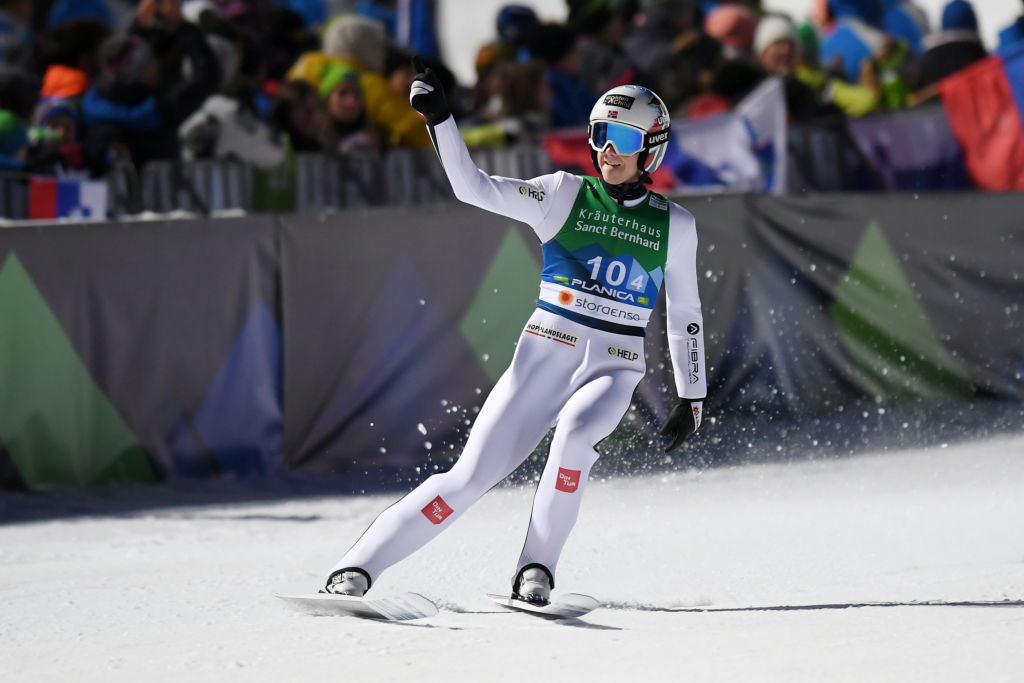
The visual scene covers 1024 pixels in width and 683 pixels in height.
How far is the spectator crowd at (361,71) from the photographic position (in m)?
9.91

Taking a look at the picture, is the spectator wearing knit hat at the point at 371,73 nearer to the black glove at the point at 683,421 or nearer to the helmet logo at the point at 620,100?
the helmet logo at the point at 620,100

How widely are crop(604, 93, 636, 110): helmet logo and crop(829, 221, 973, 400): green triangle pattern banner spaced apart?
4.09 metres

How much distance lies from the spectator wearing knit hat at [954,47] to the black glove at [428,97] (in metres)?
8.00

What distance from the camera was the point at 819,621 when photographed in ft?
15.8

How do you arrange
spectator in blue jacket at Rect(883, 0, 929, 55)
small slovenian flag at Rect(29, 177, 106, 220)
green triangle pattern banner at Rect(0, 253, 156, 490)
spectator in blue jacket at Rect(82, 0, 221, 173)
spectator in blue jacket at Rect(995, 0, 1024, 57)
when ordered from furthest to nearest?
1. spectator in blue jacket at Rect(883, 0, 929, 55)
2. spectator in blue jacket at Rect(995, 0, 1024, 57)
3. spectator in blue jacket at Rect(82, 0, 221, 173)
4. small slovenian flag at Rect(29, 177, 106, 220)
5. green triangle pattern banner at Rect(0, 253, 156, 490)

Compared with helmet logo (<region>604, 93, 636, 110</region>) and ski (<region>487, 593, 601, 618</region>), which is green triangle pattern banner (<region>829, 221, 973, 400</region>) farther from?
ski (<region>487, 593, 601, 618</region>)

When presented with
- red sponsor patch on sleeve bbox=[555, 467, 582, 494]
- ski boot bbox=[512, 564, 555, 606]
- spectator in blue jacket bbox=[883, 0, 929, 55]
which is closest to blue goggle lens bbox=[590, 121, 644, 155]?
red sponsor patch on sleeve bbox=[555, 467, 582, 494]

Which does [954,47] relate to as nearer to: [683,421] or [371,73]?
[371,73]

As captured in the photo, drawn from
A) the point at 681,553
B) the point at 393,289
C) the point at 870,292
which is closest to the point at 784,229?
the point at 870,292

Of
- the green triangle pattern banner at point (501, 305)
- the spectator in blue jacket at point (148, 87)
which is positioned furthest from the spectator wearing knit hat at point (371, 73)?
the green triangle pattern banner at point (501, 305)

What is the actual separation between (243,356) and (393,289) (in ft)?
3.26

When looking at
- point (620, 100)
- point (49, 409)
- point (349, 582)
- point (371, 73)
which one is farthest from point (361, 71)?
point (349, 582)

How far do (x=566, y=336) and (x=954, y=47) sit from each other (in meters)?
7.89

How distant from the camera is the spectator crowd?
32.5 ft
